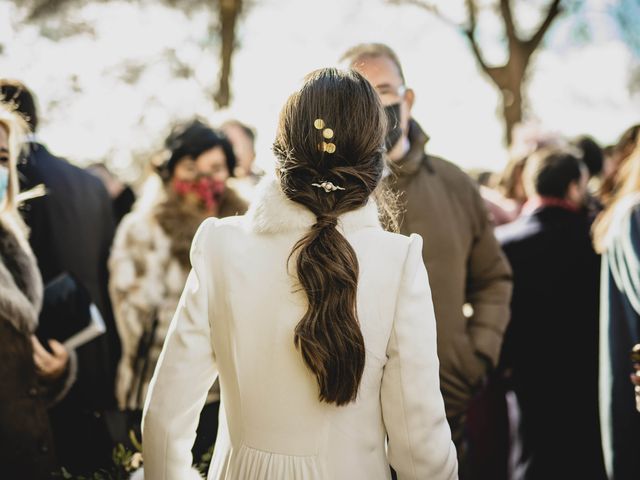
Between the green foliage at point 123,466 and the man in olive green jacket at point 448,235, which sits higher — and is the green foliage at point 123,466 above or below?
below

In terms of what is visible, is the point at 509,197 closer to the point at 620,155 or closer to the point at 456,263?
the point at 620,155

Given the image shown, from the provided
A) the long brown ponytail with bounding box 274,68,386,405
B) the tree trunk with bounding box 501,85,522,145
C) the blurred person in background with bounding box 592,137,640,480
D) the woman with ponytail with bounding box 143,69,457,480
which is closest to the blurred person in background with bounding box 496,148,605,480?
the blurred person in background with bounding box 592,137,640,480

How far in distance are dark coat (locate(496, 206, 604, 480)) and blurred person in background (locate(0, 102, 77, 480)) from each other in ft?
9.16

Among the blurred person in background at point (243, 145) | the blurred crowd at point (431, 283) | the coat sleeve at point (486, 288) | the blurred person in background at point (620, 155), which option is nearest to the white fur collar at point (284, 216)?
the blurred crowd at point (431, 283)

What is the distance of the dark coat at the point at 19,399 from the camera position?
2707 millimetres

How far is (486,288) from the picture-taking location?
12.1 feet

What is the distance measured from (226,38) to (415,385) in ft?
36.4

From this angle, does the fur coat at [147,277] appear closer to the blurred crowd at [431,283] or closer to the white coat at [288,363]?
the blurred crowd at [431,283]

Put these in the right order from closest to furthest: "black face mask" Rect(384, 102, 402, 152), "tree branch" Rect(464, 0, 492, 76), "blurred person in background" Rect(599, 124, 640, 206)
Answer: "black face mask" Rect(384, 102, 402, 152), "blurred person in background" Rect(599, 124, 640, 206), "tree branch" Rect(464, 0, 492, 76)

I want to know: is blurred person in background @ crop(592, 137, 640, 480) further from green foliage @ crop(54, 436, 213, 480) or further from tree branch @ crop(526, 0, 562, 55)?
tree branch @ crop(526, 0, 562, 55)

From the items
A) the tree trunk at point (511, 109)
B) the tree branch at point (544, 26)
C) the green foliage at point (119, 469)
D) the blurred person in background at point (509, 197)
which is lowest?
the tree trunk at point (511, 109)

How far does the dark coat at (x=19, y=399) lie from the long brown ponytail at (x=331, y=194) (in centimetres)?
125

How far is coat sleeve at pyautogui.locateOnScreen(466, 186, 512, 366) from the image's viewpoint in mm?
3572

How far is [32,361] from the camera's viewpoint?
2844mm
